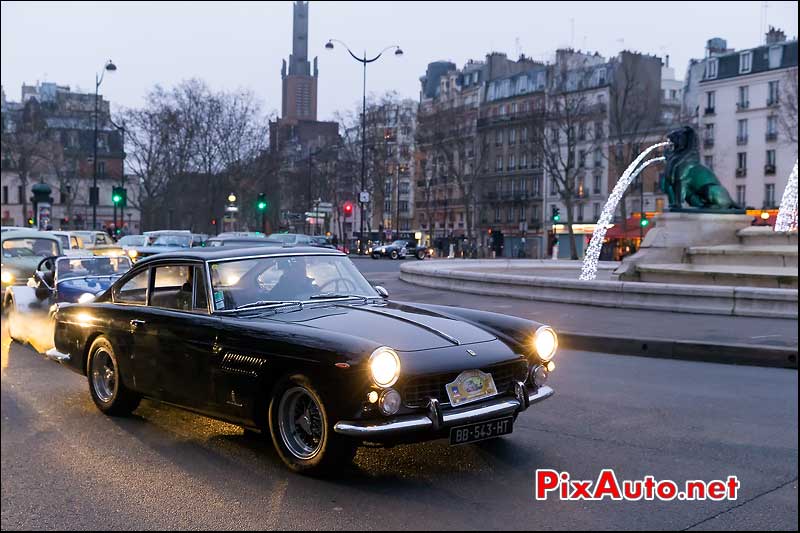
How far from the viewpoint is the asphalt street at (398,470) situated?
4.20m

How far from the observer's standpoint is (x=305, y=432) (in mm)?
5230

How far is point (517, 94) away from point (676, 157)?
2552 inches

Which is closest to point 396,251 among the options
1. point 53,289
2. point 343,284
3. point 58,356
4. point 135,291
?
point 53,289

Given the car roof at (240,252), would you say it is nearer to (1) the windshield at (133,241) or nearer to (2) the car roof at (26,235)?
(2) the car roof at (26,235)

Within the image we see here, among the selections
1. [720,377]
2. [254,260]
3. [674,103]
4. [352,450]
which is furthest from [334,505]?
[674,103]

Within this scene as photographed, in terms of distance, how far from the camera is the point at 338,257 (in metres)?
6.75

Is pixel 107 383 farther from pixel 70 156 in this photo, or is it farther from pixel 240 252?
pixel 70 156

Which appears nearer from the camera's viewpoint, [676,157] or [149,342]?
[149,342]

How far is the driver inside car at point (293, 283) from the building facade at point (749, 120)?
62.5 meters

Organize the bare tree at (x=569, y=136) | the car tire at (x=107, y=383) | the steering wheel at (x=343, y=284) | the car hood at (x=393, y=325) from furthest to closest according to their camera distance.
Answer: the bare tree at (x=569, y=136) → the car tire at (x=107, y=383) → the steering wheel at (x=343, y=284) → the car hood at (x=393, y=325)

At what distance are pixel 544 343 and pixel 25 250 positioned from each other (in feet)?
46.2

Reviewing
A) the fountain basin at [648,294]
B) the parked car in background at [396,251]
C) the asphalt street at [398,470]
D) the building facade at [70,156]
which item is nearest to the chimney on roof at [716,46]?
the parked car in background at [396,251]

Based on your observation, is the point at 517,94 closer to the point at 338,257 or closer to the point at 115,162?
the point at 115,162

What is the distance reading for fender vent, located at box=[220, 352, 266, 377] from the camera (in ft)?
17.6
